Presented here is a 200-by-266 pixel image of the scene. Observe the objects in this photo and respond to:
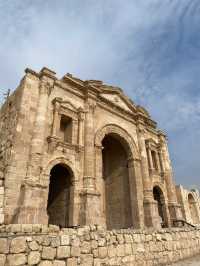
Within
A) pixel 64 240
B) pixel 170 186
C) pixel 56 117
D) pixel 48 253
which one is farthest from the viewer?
pixel 170 186

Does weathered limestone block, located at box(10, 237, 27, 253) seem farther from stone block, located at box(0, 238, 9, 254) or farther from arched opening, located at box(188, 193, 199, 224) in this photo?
arched opening, located at box(188, 193, 199, 224)

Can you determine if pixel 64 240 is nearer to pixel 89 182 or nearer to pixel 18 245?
pixel 18 245

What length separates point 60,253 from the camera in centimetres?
479

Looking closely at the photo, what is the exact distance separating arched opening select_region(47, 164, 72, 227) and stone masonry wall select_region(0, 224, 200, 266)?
4760 mm

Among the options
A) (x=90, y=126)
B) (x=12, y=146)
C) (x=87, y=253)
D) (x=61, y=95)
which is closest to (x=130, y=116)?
(x=90, y=126)

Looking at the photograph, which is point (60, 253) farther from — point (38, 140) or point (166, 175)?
point (166, 175)

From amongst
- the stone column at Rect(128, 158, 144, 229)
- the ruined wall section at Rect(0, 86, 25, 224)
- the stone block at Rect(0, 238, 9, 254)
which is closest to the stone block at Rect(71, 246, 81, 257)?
the stone block at Rect(0, 238, 9, 254)

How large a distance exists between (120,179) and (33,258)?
12.1 meters

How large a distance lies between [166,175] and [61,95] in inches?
427

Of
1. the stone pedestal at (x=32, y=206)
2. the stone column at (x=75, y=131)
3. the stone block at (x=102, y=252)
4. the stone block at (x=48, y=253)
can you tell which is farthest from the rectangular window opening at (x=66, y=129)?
the stone block at (x=48, y=253)

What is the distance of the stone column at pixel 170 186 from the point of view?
635 inches

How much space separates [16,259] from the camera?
4168 mm

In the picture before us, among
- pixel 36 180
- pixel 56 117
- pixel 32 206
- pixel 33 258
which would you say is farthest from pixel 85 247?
pixel 56 117

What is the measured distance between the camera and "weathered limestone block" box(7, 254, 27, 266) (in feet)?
13.4
